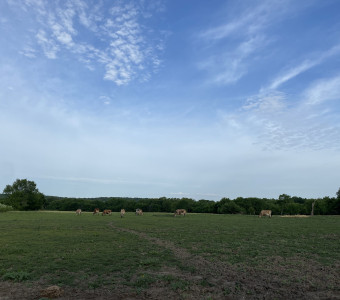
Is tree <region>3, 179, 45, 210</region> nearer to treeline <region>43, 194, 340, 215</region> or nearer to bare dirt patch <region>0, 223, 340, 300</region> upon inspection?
treeline <region>43, 194, 340, 215</region>

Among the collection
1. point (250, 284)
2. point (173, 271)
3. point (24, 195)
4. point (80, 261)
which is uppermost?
point (24, 195)

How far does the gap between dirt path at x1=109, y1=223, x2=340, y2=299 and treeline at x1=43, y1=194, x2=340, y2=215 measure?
6784cm

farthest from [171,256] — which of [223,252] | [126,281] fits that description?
[126,281]

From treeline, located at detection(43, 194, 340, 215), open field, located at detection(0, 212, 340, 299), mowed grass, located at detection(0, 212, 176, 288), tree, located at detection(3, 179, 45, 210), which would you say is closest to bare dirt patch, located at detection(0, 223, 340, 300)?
open field, located at detection(0, 212, 340, 299)

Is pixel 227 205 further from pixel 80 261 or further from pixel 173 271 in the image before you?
pixel 173 271

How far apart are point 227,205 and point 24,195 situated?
66139 millimetres

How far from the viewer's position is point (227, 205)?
77.9 metres

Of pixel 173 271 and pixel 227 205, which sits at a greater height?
pixel 227 205

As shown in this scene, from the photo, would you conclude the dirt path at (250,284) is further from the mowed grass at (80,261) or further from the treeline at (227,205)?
the treeline at (227,205)

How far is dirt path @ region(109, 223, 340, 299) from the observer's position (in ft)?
24.2

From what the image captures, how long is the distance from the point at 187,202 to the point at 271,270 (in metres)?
86.2

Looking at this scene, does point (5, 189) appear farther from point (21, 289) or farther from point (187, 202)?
point (21, 289)

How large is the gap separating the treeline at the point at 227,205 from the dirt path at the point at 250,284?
223ft

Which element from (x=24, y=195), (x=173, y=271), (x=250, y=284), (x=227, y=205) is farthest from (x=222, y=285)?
(x=24, y=195)
